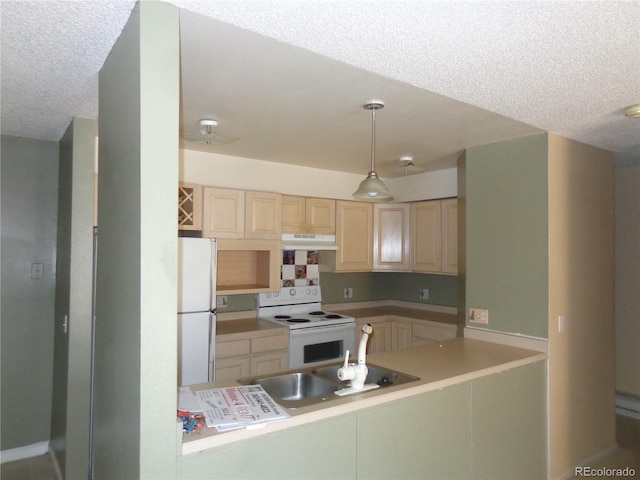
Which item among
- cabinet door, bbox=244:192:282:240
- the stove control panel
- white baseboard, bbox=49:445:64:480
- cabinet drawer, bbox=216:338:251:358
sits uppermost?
cabinet door, bbox=244:192:282:240

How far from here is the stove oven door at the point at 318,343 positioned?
12.7 feet

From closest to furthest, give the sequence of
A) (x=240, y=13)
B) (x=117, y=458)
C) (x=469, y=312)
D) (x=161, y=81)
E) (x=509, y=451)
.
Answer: (x=161, y=81) < (x=240, y=13) < (x=117, y=458) < (x=509, y=451) < (x=469, y=312)

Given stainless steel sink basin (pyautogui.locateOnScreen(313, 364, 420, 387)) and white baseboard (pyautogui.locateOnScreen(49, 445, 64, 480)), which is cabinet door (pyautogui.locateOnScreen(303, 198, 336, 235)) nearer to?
stainless steel sink basin (pyautogui.locateOnScreen(313, 364, 420, 387))

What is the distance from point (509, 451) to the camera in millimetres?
2520

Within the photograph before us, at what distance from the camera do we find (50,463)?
3064mm

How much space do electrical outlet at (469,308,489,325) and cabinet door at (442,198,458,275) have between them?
97 centimetres

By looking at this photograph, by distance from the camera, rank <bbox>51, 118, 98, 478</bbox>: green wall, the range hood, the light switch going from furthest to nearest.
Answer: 1. the range hood
2. the light switch
3. <bbox>51, 118, 98, 478</bbox>: green wall

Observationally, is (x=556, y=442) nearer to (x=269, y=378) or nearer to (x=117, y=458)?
(x=269, y=378)

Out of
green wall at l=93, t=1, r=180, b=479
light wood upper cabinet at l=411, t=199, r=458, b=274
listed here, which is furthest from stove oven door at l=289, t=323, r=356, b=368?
green wall at l=93, t=1, r=180, b=479

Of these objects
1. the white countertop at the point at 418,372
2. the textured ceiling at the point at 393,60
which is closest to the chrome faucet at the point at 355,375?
the white countertop at the point at 418,372

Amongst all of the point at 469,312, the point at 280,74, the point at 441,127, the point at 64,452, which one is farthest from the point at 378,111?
the point at 64,452

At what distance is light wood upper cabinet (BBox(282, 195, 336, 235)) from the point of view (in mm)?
4176

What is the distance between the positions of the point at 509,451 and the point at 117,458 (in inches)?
83.6

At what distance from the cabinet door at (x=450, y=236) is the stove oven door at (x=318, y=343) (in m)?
1.12
